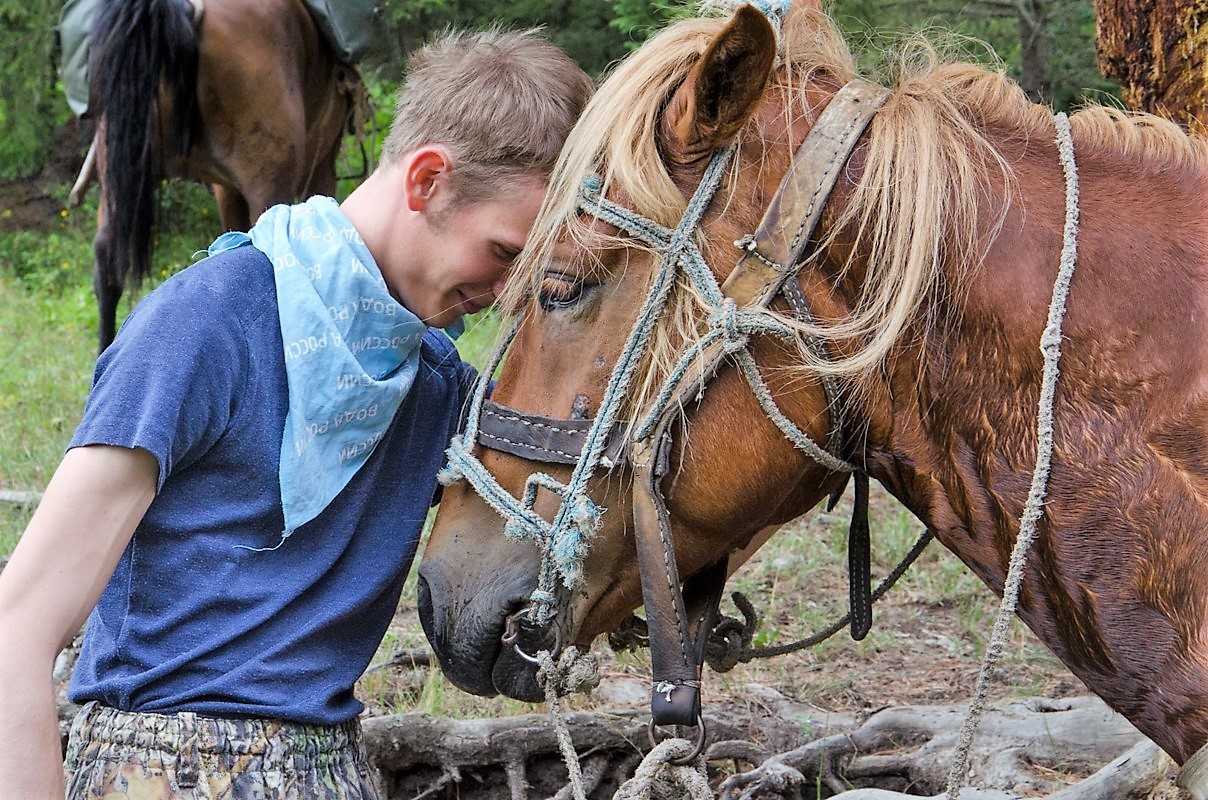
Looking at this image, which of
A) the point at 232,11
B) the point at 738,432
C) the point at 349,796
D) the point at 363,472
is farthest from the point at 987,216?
the point at 232,11

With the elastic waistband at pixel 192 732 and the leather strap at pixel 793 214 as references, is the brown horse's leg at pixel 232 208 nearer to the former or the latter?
the elastic waistband at pixel 192 732

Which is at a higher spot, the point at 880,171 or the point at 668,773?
the point at 880,171

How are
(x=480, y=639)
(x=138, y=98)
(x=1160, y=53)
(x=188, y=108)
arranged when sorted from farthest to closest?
(x=188, y=108) < (x=138, y=98) < (x=1160, y=53) < (x=480, y=639)

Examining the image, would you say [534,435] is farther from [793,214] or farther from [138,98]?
[138,98]

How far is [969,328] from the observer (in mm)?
1639

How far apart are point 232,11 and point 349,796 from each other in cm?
438

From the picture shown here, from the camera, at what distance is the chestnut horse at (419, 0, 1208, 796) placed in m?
1.58

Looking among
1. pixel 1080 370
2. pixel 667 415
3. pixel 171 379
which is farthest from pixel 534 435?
pixel 1080 370

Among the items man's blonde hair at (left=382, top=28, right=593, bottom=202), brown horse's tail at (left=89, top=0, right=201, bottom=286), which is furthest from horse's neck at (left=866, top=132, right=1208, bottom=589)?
brown horse's tail at (left=89, top=0, right=201, bottom=286)

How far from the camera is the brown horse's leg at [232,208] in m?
6.12

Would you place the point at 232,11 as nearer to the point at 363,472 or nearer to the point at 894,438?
the point at 363,472

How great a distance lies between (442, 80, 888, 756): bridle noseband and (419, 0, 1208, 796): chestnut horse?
0.04ft

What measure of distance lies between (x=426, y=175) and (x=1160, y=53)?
60.8 inches

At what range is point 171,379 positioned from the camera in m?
1.66
